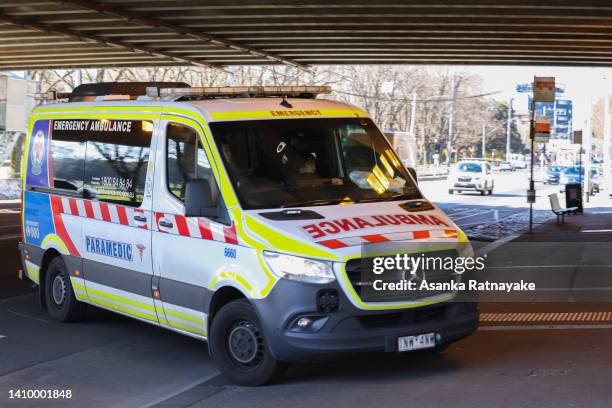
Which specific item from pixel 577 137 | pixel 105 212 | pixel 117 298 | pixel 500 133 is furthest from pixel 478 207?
pixel 500 133

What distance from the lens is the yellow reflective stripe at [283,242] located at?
23.5ft

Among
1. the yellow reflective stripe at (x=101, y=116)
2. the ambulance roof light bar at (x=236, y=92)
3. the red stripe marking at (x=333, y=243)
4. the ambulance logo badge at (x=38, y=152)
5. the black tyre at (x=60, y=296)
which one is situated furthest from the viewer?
the ambulance logo badge at (x=38, y=152)

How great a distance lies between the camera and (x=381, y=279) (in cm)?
730

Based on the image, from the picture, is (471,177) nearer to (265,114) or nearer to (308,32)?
(308,32)

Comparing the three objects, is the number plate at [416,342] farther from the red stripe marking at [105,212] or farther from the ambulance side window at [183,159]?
the red stripe marking at [105,212]

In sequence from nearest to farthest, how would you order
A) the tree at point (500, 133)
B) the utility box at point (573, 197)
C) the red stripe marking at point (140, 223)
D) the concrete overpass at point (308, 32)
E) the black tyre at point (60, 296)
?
the red stripe marking at point (140, 223), the black tyre at point (60, 296), the concrete overpass at point (308, 32), the utility box at point (573, 197), the tree at point (500, 133)

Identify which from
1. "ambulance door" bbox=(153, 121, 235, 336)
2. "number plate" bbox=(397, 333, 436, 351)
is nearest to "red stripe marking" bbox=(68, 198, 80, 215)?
"ambulance door" bbox=(153, 121, 235, 336)

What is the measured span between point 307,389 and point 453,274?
1509mm

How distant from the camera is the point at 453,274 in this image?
7.77m

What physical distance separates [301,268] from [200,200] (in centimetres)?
118

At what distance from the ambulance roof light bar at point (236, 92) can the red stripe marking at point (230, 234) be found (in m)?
1.74

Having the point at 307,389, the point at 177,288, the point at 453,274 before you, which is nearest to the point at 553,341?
the point at 453,274

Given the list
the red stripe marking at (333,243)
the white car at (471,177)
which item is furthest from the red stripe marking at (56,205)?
the white car at (471,177)

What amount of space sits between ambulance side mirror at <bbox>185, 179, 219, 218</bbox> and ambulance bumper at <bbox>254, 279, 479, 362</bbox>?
38.2 inches
